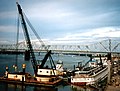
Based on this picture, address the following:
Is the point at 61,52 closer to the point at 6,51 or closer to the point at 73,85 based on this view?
the point at 6,51

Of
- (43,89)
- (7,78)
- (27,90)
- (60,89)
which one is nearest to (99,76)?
(60,89)

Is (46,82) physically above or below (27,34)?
below

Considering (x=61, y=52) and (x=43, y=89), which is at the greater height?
(x=61, y=52)

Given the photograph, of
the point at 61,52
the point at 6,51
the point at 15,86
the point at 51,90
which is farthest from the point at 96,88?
the point at 6,51

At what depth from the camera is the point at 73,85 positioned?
46469 mm

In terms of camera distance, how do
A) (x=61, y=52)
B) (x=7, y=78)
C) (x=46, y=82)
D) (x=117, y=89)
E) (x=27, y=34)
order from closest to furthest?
(x=117, y=89) < (x=46, y=82) < (x=7, y=78) < (x=27, y=34) < (x=61, y=52)

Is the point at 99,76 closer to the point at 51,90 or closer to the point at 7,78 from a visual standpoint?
the point at 51,90

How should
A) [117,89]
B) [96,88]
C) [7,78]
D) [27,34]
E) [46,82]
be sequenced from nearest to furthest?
[117,89], [96,88], [46,82], [7,78], [27,34]

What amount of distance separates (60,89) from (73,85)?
162 inches

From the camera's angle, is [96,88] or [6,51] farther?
[6,51]

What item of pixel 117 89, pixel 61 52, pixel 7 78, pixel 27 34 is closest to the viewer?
pixel 117 89

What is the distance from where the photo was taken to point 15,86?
148 feet

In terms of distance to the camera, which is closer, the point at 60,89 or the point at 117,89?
the point at 117,89

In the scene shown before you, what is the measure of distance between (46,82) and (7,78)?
10297 mm
